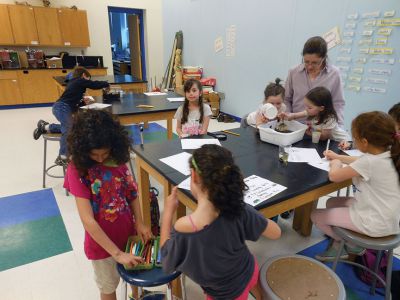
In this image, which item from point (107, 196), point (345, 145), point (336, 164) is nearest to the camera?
point (107, 196)

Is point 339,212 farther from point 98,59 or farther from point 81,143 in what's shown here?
point 98,59

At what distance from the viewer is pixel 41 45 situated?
5992 millimetres

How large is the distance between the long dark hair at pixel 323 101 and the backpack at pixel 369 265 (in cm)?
93

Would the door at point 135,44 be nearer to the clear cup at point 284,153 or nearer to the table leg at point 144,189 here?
the table leg at point 144,189

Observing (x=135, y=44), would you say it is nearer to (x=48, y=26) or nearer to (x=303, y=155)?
(x=48, y=26)

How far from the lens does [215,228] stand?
0.87 metres

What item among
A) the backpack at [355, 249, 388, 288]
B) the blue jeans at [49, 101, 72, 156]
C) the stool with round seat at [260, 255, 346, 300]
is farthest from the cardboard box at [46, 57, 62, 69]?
the backpack at [355, 249, 388, 288]

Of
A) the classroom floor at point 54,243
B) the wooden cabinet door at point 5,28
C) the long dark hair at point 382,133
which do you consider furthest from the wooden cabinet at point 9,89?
the long dark hair at point 382,133

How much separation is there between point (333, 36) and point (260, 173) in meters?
2.83

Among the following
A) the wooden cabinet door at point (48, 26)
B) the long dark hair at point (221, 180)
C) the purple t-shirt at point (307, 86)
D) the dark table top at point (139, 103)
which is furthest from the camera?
the wooden cabinet door at point (48, 26)

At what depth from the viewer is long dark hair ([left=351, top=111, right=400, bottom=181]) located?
125cm

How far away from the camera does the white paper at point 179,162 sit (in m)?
1.45

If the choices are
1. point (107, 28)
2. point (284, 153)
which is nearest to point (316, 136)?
point (284, 153)

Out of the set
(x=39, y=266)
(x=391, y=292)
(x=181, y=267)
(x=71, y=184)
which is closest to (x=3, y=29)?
(x=39, y=266)
